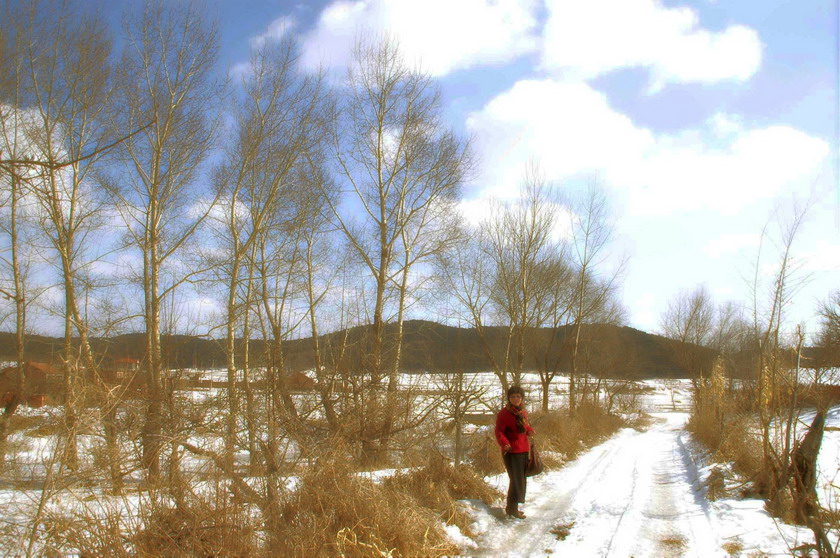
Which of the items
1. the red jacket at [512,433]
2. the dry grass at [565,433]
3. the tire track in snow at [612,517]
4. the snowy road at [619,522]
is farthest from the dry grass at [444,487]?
the dry grass at [565,433]

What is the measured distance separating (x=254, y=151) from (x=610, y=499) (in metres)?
10.5

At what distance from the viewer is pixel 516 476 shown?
273 inches

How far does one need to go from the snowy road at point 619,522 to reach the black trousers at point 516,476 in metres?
0.27

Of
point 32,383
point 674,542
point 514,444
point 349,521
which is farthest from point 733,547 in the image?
point 32,383

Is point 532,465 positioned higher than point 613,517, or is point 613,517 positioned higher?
point 532,465

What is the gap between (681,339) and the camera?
122 ft

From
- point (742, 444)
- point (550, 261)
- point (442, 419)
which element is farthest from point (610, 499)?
point (550, 261)

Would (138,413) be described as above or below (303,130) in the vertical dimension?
below

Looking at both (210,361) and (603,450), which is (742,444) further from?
(210,361)

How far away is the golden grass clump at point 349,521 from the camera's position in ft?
16.2

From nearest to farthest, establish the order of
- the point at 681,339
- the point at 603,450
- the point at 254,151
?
the point at 254,151, the point at 603,450, the point at 681,339

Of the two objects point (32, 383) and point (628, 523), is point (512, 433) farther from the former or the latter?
point (32, 383)

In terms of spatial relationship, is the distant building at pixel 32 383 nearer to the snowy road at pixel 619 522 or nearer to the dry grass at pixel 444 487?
the dry grass at pixel 444 487

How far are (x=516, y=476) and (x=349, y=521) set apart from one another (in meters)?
2.44
